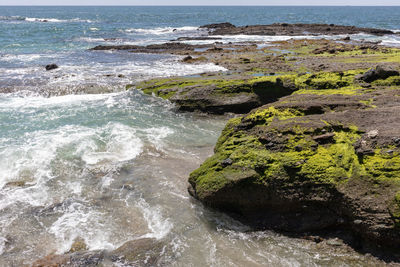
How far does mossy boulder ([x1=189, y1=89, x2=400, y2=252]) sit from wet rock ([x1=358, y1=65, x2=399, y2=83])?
17.4 ft

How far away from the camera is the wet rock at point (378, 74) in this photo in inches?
511

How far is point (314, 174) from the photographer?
6.68 meters

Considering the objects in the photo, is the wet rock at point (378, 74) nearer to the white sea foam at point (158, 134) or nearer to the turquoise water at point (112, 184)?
the turquoise water at point (112, 184)

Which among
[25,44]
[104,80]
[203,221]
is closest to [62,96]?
[104,80]

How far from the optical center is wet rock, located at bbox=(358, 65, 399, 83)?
12970 millimetres

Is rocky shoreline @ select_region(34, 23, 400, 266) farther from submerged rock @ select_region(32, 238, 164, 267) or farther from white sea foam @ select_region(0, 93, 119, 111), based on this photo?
white sea foam @ select_region(0, 93, 119, 111)

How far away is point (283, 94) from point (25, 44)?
40474 millimetres

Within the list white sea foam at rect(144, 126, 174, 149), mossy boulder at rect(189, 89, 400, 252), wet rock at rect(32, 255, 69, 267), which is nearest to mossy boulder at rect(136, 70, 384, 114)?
white sea foam at rect(144, 126, 174, 149)

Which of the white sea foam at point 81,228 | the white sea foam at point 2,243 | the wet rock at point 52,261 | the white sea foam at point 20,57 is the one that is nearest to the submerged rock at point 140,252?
the white sea foam at point 81,228

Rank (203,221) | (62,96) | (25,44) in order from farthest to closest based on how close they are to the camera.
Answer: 1. (25,44)
2. (62,96)
3. (203,221)

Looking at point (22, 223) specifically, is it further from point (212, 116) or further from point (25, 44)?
point (25, 44)

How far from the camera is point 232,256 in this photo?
6105 millimetres

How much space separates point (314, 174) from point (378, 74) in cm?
918

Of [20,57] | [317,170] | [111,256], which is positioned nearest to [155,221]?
[111,256]
